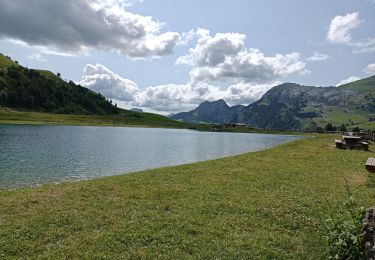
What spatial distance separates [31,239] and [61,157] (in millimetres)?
40985

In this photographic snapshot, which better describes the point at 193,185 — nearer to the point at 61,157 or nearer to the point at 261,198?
the point at 261,198

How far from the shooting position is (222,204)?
22000mm

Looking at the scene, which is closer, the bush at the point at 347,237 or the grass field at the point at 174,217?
the bush at the point at 347,237

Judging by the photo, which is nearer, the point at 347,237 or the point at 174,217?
the point at 347,237

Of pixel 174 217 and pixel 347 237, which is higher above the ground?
pixel 347 237

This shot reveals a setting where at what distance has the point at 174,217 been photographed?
1898 centimetres

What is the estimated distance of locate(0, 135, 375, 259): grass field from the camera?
48.6 ft

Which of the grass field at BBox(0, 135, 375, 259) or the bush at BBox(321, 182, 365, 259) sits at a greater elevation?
the bush at BBox(321, 182, 365, 259)

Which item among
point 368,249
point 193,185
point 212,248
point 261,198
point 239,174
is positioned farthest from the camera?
point 239,174

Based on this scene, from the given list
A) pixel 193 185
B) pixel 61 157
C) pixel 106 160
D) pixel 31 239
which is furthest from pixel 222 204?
pixel 61 157

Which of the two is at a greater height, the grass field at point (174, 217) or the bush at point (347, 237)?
the bush at point (347, 237)

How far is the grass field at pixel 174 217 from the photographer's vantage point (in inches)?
584

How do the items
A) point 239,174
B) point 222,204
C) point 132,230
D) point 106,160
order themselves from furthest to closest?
point 106,160 < point 239,174 < point 222,204 < point 132,230

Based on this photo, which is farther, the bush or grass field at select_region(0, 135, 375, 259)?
grass field at select_region(0, 135, 375, 259)
